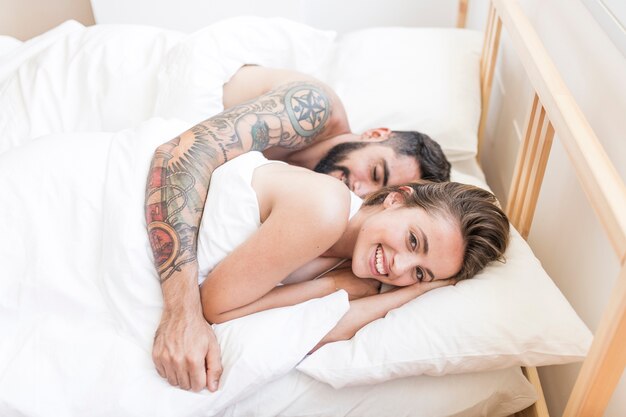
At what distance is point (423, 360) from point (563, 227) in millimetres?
487

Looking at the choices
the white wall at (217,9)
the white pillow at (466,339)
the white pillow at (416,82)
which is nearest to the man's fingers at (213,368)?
the white pillow at (466,339)

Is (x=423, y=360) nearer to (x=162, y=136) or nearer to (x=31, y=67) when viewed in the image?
(x=162, y=136)

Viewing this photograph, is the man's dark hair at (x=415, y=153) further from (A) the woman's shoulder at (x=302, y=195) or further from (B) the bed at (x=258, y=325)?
(A) the woman's shoulder at (x=302, y=195)

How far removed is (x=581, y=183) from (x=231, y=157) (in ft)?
2.48

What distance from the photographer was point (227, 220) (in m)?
1.19

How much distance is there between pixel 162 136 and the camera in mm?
1352

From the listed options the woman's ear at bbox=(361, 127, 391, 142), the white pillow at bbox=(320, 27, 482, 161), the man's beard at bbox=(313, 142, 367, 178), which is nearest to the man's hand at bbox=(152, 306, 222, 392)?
the man's beard at bbox=(313, 142, 367, 178)

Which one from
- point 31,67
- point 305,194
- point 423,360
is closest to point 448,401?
point 423,360

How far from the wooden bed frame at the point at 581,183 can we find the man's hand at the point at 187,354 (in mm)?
622

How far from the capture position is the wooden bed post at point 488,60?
1735mm

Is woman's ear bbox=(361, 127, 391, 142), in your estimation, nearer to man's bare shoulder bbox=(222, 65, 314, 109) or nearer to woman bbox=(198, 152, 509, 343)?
man's bare shoulder bbox=(222, 65, 314, 109)

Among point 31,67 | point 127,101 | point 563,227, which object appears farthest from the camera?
point 31,67

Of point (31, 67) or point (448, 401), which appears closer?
point (448, 401)

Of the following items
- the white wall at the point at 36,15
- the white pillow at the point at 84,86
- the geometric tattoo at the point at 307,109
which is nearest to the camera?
the geometric tattoo at the point at 307,109
